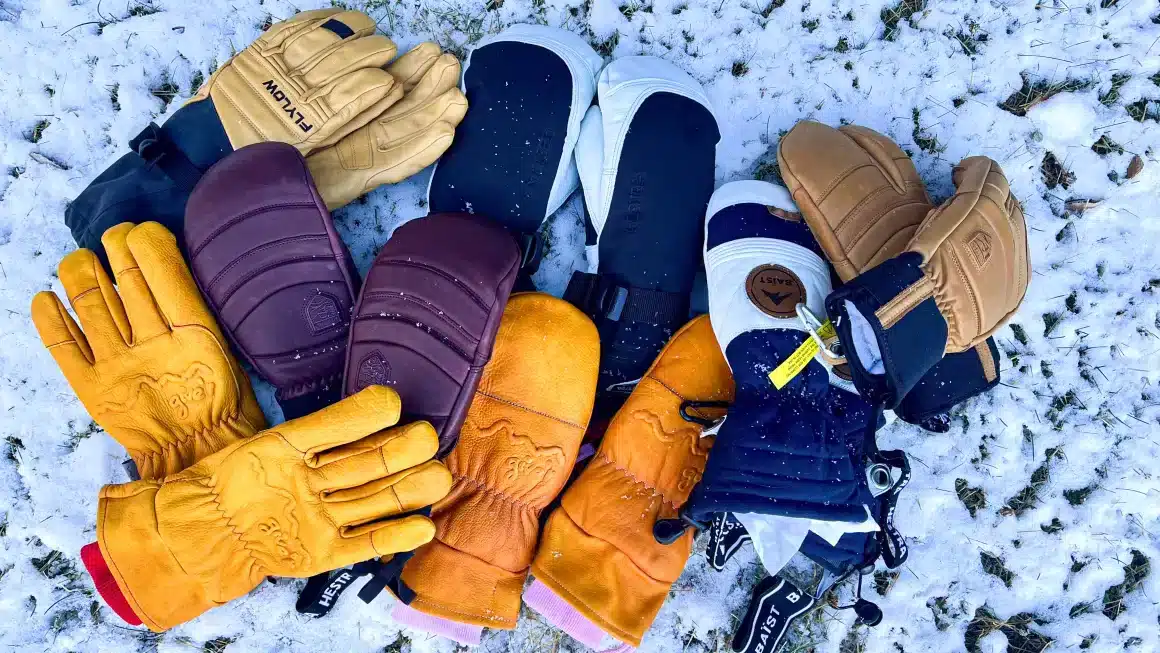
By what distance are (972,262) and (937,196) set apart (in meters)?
0.67

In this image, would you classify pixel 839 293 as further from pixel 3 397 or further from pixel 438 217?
pixel 3 397

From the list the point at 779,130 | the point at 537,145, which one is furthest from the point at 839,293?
the point at 537,145

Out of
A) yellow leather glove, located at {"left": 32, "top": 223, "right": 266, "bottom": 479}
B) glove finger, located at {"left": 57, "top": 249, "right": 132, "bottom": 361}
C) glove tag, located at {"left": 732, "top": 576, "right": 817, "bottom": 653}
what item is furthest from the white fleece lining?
glove finger, located at {"left": 57, "top": 249, "right": 132, "bottom": 361}

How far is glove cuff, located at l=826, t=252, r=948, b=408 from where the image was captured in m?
1.63

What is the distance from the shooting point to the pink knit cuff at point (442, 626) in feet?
6.64

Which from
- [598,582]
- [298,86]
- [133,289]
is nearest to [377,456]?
[598,582]

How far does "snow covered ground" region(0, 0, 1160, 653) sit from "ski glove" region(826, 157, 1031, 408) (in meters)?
0.52

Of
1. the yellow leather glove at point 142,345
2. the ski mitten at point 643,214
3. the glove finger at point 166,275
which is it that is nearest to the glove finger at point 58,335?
the yellow leather glove at point 142,345

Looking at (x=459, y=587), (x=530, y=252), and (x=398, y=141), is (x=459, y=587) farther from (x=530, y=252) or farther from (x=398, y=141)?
(x=398, y=141)

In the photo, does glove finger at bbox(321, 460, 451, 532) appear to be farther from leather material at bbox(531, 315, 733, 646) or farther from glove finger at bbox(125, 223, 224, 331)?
glove finger at bbox(125, 223, 224, 331)

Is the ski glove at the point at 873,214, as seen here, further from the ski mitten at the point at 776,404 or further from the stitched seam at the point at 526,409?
the stitched seam at the point at 526,409

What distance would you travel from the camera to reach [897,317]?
5.38 feet

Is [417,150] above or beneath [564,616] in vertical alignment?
above

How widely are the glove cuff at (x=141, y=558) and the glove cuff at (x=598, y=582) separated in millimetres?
944
